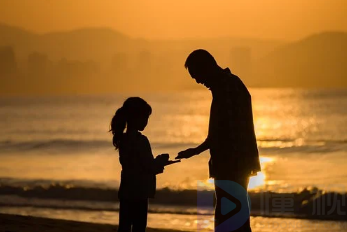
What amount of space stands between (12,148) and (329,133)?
26.0m

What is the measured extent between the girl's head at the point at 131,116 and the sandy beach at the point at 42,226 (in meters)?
4.33

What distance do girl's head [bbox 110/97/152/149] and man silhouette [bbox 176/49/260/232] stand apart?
48 centimetres

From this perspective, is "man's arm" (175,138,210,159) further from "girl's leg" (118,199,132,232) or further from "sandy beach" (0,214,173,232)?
"sandy beach" (0,214,173,232)

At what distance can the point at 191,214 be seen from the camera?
607 inches

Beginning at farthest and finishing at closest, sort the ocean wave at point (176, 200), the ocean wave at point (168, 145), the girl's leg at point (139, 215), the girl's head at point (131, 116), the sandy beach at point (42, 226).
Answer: the ocean wave at point (168, 145) < the ocean wave at point (176, 200) < the sandy beach at point (42, 226) < the girl's leg at point (139, 215) < the girl's head at point (131, 116)

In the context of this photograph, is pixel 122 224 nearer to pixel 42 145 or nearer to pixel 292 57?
pixel 42 145

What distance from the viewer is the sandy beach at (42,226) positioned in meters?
9.84

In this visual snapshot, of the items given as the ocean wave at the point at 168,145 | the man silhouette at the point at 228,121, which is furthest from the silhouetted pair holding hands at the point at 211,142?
the ocean wave at the point at 168,145

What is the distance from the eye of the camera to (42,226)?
10.4 metres

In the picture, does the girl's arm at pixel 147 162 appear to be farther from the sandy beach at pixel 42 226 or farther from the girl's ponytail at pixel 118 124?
the sandy beach at pixel 42 226

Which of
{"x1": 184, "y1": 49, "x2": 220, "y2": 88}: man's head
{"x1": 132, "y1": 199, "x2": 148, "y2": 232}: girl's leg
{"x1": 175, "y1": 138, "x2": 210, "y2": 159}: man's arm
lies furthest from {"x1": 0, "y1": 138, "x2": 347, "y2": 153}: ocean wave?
{"x1": 184, "y1": 49, "x2": 220, "y2": 88}: man's head

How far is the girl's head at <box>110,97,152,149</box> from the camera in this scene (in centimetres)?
561

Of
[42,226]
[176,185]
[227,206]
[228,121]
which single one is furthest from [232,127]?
[176,185]

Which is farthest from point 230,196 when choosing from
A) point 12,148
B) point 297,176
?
point 12,148
